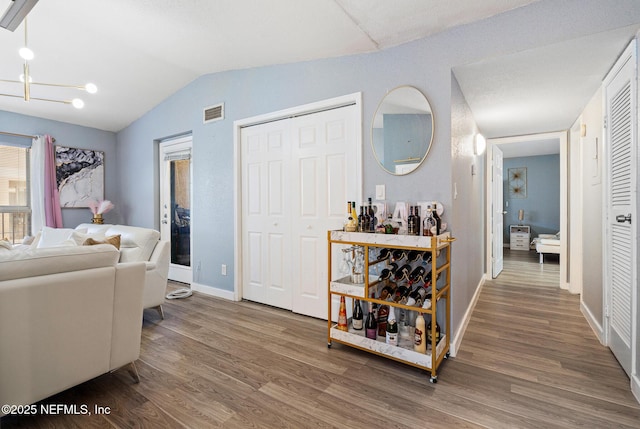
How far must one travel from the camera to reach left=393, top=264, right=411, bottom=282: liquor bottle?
7.29 ft

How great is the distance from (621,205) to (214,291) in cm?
385

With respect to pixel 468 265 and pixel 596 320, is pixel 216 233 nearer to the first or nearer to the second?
pixel 468 265

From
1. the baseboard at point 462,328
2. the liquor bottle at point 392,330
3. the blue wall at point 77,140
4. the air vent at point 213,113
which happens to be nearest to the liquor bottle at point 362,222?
the liquor bottle at point 392,330

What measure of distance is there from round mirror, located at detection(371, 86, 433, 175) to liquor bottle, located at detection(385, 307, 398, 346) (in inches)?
42.6

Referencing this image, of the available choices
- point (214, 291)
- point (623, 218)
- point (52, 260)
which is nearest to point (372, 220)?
point (623, 218)

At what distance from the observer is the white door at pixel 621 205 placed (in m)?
1.77

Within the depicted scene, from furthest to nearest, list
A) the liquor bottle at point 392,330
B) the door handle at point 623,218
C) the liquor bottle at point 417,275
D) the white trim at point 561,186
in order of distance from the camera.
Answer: the white trim at point 561,186 < the liquor bottle at point 417,275 < the liquor bottle at point 392,330 < the door handle at point 623,218

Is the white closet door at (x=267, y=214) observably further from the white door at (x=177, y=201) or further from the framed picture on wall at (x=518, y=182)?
the framed picture on wall at (x=518, y=182)

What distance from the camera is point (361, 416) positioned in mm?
1560

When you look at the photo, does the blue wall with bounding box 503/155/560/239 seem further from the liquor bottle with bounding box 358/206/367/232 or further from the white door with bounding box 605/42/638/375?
the liquor bottle with bounding box 358/206/367/232

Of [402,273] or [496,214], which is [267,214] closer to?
[402,273]

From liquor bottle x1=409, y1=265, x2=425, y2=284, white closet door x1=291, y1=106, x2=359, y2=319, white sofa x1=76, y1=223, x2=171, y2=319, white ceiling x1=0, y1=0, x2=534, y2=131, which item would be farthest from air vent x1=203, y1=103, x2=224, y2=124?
liquor bottle x1=409, y1=265, x2=425, y2=284

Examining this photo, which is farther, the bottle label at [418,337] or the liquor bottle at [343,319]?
the liquor bottle at [343,319]

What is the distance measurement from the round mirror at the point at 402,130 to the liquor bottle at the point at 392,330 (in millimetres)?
1083
